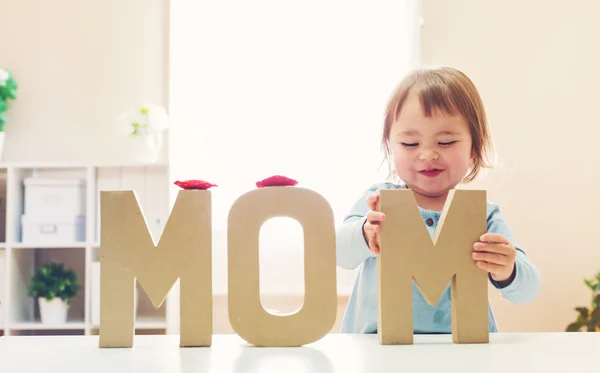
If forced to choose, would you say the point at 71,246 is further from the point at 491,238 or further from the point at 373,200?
the point at 491,238

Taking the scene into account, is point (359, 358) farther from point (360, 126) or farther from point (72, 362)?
point (360, 126)

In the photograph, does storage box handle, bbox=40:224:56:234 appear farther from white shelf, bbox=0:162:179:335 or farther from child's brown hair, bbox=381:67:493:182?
child's brown hair, bbox=381:67:493:182

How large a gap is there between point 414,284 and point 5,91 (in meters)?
2.64

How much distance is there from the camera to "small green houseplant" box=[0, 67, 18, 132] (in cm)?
311

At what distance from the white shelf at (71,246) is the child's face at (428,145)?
2.01 metres

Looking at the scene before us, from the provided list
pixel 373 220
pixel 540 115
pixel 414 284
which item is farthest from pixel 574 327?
pixel 373 220

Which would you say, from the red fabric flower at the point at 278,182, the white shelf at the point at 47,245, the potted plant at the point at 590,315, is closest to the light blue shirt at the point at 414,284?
the red fabric flower at the point at 278,182

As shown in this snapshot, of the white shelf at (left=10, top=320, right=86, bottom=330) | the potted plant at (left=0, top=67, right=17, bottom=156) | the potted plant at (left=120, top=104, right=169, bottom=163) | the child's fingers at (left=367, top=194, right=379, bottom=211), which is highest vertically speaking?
the potted plant at (left=0, top=67, right=17, bottom=156)

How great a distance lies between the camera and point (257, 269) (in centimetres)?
78

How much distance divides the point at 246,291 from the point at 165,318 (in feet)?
7.54

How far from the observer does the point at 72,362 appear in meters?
0.67

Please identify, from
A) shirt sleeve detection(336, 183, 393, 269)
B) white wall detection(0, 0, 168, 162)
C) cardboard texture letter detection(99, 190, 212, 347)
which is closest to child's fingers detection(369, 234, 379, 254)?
shirt sleeve detection(336, 183, 393, 269)

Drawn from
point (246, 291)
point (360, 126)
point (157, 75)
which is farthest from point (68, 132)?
point (246, 291)

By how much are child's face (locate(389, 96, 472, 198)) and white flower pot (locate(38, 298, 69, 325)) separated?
2261 millimetres
